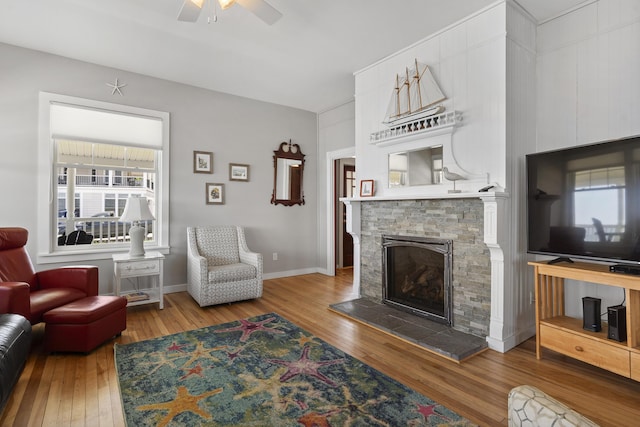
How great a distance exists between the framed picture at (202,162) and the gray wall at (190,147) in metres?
0.07

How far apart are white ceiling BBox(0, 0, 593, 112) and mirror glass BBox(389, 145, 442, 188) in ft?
3.82

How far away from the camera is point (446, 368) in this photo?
8.01 feet

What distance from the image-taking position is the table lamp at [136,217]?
377 centimetres

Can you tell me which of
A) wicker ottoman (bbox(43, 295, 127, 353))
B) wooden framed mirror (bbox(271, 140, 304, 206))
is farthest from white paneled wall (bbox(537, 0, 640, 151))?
wicker ottoman (bbox(43, 295, 127, 353))

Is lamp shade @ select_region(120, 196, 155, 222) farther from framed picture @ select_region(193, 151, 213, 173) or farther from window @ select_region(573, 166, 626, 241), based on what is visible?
window @ select_region(573, 166, 626, 241)

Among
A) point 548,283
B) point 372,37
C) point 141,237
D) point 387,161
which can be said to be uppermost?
point 372,37

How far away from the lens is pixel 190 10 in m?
2.51

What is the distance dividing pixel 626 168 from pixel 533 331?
1.63m

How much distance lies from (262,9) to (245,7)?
0.13 metres

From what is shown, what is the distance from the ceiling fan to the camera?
7.97 feet

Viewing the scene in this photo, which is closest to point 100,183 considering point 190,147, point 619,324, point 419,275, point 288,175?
point 190,147

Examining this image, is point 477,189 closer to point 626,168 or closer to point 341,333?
point 626,168

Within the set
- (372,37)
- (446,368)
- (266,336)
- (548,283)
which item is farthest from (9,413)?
(372,37)

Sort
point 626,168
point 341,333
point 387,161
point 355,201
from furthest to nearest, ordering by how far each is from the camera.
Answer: point 355,201
point 387,161
point 341,333
point 626,168
